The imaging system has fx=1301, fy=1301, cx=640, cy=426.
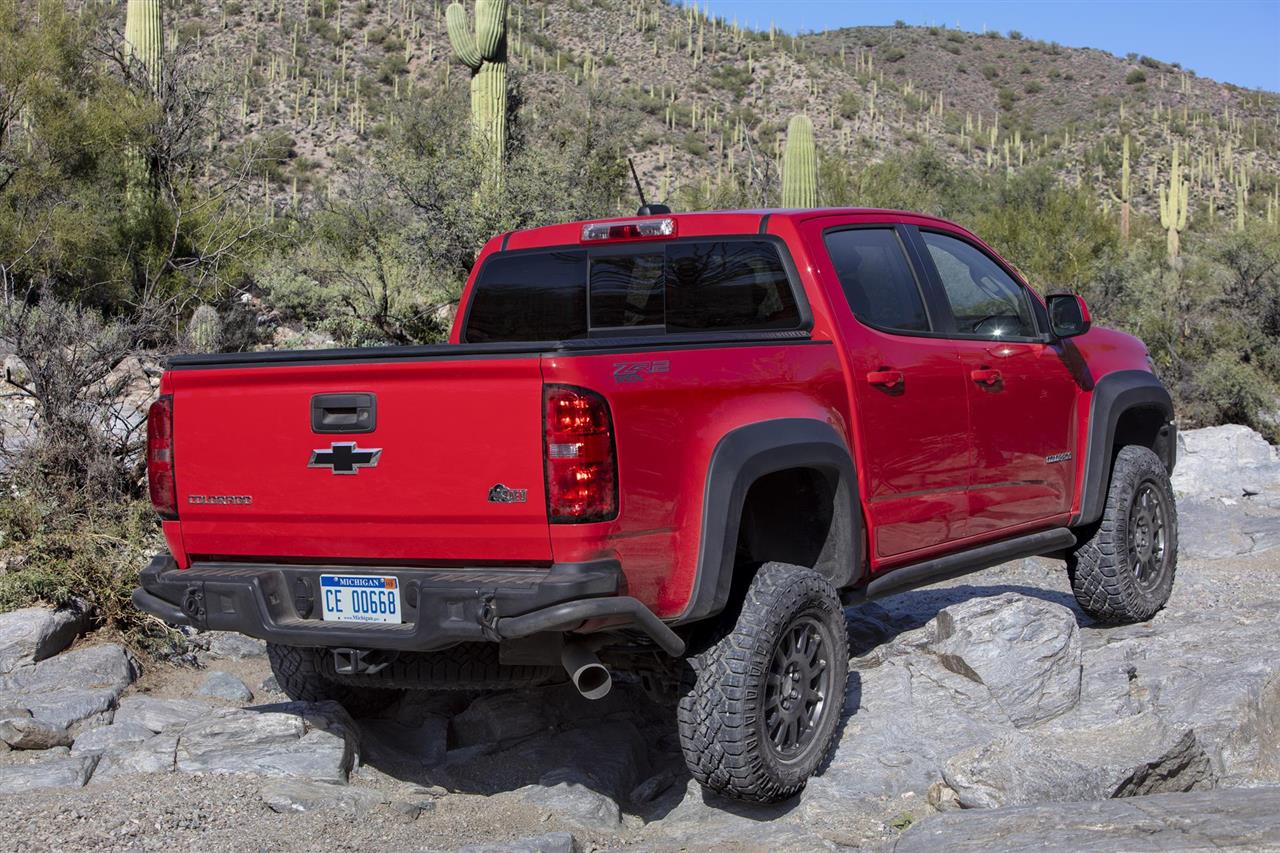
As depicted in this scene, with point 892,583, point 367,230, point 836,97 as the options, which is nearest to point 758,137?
point 836,97

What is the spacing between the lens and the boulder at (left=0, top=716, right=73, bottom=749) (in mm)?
5449

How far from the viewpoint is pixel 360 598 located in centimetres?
407

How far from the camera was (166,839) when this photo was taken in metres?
4.25

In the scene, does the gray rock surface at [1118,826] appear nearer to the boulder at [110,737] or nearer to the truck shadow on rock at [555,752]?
the truck shadow on rock at [555,752]

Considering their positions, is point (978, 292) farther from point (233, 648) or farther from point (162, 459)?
point (233, 648)

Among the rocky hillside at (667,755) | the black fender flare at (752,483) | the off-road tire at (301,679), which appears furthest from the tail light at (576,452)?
the off-road tire at (301,679)

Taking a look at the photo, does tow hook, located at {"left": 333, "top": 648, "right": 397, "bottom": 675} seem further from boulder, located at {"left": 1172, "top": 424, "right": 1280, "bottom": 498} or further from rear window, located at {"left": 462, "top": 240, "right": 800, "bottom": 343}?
boulder, located at {"left": 1172, "top": 424, "right": 1280, "bottom": 498}

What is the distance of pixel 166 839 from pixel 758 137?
43894 mm

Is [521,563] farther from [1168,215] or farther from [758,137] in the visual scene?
[758,137]

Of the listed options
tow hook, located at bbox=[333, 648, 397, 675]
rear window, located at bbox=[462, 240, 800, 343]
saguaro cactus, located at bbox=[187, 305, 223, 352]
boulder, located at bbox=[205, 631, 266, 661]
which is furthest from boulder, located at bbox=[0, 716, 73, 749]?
saguaro cactus, located at bbox=[187, 305, 223, 352]

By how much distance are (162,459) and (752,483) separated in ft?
6.63

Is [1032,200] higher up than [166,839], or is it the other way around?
[1032,200]

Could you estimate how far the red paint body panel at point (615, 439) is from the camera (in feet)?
12.5

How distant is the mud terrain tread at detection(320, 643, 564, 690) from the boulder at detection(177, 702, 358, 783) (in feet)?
1.77
